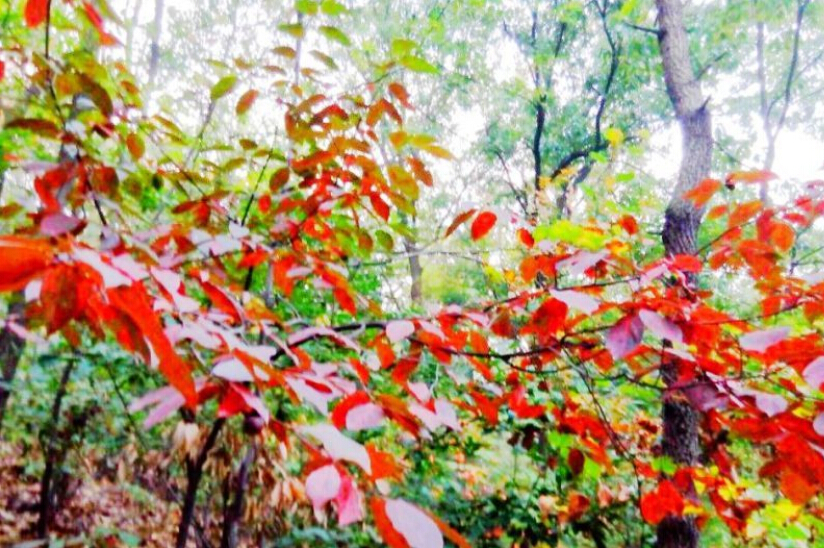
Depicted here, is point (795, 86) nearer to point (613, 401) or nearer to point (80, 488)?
point (613, 401)

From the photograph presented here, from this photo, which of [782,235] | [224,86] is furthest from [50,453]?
[782,235]

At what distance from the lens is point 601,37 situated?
828 centimetres

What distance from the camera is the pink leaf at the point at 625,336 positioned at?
0.85 metres

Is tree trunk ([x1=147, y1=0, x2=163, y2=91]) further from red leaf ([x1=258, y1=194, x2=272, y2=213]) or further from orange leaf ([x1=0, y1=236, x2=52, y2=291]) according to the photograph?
orange leaf ([x1=0, y1=236, x2=52, y2=291])

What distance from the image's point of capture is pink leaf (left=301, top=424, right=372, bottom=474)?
0.54 meters

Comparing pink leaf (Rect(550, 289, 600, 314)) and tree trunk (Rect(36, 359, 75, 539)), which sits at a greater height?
pink leaf (Rect(550, 289, 600, 314))

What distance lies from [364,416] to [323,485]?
18 cm

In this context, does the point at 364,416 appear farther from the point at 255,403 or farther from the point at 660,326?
the point at 660,326

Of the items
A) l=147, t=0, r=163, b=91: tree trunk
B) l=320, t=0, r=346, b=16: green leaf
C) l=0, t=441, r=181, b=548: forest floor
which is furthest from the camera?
l=147, t=0, r=163, b=91: tree trunk

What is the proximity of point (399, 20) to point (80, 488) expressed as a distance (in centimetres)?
683

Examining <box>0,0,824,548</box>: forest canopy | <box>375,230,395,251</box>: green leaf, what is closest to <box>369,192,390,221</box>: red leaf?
<box>0,0,824,548</box>: forest canopy

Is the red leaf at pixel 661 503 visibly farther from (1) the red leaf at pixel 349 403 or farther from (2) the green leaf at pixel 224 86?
(2) the green leaf at pixel 224 86

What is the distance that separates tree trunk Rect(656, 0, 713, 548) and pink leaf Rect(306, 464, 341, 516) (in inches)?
96.0

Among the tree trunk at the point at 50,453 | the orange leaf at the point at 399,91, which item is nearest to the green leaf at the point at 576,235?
the orange leaf at the point at 399,91
